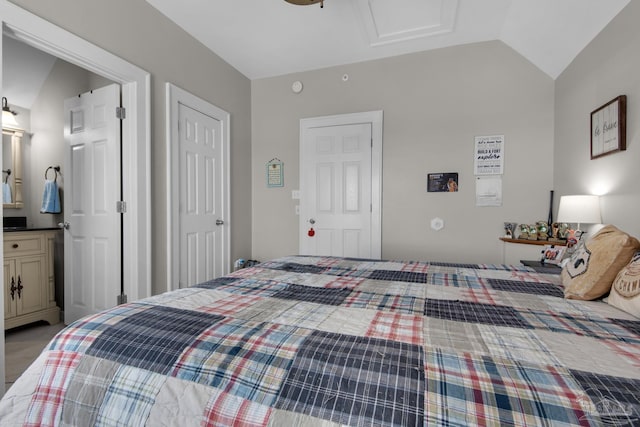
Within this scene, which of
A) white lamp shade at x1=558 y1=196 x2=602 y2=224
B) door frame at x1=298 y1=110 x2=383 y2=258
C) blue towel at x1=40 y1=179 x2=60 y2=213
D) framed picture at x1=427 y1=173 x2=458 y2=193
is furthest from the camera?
door frame at x1=298 y1=110 x2=383 y2=258

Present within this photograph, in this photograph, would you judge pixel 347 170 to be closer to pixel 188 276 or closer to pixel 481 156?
pixel 481 156

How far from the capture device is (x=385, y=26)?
9.08ft

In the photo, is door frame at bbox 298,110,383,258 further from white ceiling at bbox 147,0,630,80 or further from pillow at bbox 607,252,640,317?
pillow at bbox 607,252,640,317

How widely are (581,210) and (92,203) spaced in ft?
12.5

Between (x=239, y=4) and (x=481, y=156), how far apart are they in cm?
261

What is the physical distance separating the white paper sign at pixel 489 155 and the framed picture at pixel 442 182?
0.74 ft

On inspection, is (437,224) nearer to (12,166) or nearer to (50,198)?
(50,198)

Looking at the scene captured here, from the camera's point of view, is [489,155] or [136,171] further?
[489,155]

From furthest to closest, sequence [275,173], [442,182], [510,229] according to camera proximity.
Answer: [275,173], [442,182], [510,229]

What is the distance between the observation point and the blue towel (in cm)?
292

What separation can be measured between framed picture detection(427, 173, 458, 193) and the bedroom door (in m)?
2.85

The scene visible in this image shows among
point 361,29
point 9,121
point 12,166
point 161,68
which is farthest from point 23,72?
point 361,29

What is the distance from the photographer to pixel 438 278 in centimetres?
152

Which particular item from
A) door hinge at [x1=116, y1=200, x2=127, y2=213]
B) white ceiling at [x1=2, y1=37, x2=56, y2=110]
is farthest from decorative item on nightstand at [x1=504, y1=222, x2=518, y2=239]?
white ceiling at [x1=2, y1=37, x2=56, y2=110]
